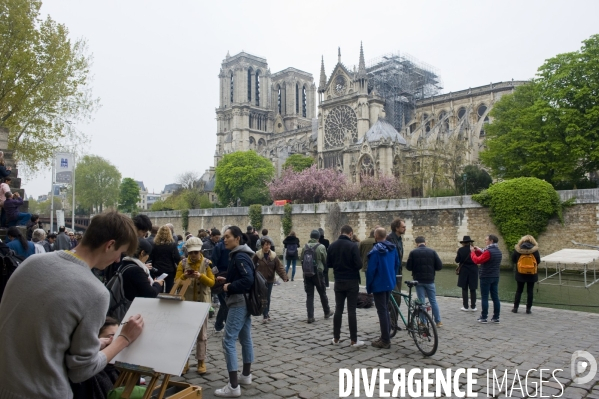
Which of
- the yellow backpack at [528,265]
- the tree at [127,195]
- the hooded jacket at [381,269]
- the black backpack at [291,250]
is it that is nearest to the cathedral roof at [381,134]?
the black backpack at [291,250]

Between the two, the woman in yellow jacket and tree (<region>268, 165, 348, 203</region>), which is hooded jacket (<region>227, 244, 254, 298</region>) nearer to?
the woman in yellow jacket

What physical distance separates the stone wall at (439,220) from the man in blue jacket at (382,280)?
17224mm

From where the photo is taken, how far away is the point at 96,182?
68875 millimetres

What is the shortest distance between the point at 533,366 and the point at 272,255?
4370mm

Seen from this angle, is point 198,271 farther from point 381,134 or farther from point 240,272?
point 381,134

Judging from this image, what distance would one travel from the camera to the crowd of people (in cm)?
192

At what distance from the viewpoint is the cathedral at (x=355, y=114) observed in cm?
4362

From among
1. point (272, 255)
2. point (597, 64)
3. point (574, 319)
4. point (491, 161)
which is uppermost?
point (597, 64)

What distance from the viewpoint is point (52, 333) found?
6.30ft

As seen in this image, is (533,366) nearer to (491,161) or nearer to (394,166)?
(491,161)

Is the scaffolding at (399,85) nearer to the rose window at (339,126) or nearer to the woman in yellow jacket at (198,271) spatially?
the rose window at (339,126)

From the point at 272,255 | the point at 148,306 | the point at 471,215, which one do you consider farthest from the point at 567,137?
the point at 148,306

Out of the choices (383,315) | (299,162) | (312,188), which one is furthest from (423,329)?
(299,162)

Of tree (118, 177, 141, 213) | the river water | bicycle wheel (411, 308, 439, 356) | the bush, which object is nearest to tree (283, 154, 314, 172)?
Result: tree (118, 177, 141, 213)
